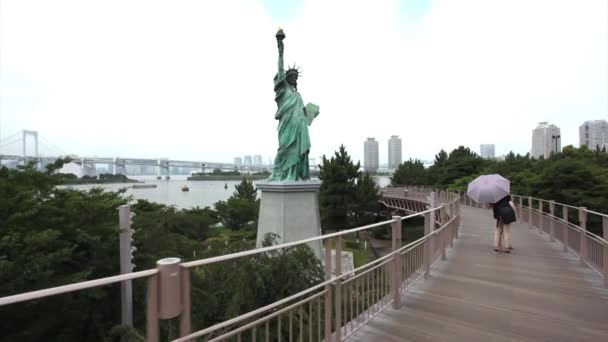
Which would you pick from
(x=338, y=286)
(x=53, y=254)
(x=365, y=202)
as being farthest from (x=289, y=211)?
(x=365, y=202)

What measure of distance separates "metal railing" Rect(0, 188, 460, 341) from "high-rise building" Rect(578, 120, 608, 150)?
3528 inches

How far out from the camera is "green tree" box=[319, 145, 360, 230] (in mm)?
31734

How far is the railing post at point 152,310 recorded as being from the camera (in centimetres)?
192

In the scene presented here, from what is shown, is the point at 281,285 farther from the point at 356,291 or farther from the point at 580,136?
the point at 580,136

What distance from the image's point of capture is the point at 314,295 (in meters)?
3.28

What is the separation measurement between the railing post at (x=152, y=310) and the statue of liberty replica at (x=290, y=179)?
10.7 m

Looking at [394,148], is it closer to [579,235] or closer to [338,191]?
[338,191]

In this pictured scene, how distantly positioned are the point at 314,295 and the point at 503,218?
246 inches

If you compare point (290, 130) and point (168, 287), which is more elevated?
point (290, 130)

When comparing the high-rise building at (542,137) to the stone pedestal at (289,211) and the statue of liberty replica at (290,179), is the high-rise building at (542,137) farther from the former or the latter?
the stone pedestal at (289,211)

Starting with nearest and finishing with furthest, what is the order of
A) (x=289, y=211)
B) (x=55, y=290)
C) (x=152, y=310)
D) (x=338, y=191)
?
(x=55, y=290) < (x=152, y=310) < (x=289, y=211) < (x=338, y=191)

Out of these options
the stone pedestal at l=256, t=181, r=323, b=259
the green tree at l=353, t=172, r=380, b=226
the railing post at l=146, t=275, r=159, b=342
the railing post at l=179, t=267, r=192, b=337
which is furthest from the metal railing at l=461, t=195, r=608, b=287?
the green tree at l=353, t=172, r=380, b=226

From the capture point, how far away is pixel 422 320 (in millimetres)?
4359

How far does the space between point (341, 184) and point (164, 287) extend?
30.3 metres
